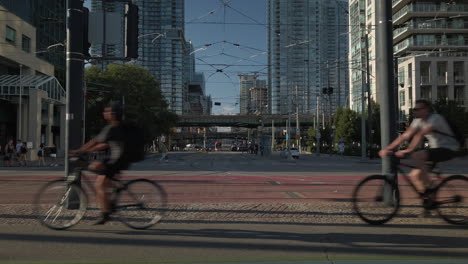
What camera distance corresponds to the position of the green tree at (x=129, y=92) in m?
51.2

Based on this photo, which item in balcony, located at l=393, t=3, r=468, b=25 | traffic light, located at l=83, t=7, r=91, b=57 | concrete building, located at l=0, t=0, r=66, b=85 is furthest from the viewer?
balcony, located at l=393, t=3, r=468, b=25

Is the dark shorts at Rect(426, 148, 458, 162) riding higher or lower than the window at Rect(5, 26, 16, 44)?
lower

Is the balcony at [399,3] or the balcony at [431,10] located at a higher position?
the balcony at [399,3]

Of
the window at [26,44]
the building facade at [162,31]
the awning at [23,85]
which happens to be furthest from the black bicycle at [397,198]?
the window at [26,44]

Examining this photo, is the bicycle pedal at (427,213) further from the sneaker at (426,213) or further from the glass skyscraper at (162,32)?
the glass skyscraper at (162,32)

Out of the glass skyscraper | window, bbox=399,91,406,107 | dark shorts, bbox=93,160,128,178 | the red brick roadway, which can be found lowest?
the red brick roadway

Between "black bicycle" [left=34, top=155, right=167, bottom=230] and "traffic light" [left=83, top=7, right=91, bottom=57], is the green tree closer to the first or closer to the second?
"traffic light" [left=83, top=7, right=91, bottom=57]

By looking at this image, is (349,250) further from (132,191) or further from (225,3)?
(225,3)

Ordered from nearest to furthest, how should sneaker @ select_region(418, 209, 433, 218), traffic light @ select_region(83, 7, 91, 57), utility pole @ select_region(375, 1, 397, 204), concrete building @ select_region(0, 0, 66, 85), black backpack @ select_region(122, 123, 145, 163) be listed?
black backpack @ select_region(122, 123, 145, 163) < sneaker @ select_region(418, 209, 433, 218) < utility pole @ select_region(375, 1, 397, 204) < traffic light @ select_region(83, 7, 91, 57) < concrete building @ select_region(0, 0, 66, 85)

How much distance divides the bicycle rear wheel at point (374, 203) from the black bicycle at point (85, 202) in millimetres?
2925

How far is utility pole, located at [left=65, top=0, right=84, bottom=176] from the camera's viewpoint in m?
7.59

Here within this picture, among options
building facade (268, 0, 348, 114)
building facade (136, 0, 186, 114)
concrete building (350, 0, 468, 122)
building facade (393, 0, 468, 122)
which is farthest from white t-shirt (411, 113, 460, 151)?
building facade (393, 0, 468, 122)

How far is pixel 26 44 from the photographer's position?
129 ft

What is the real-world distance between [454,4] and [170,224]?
208 ft
